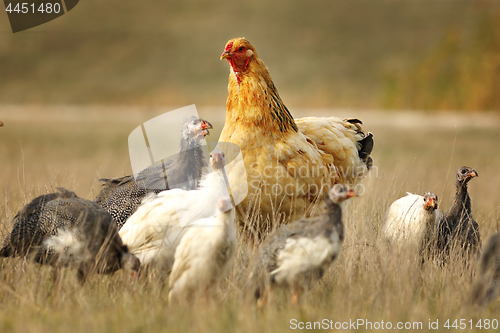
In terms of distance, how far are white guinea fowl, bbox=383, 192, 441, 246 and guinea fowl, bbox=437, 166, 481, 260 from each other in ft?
0.54

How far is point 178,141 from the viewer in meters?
5.57

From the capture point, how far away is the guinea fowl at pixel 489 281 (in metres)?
3.54

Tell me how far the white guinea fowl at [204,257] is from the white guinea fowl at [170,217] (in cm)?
51

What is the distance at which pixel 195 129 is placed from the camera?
529 centimetres

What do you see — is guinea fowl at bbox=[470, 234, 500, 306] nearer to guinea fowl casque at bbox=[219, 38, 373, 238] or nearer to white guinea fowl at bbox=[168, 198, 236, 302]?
guinea fowl casque at bbox=[219, 38, 373, 238]

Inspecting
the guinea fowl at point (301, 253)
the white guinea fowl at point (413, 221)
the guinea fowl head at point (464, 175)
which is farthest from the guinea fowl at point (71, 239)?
the guinea fowl head at point (464, 175)

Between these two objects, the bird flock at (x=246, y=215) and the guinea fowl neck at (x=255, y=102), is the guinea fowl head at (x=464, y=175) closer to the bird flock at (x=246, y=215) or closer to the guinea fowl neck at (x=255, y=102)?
the bird flock at (x=246, y=215)

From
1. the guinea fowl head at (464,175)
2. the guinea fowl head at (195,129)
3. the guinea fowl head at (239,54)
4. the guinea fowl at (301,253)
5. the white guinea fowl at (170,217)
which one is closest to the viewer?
the guinea fowl at (301,253)

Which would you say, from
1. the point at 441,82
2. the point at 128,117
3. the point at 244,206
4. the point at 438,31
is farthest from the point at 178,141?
the point at 438,31

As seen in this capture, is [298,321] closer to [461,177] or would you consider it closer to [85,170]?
[461,177]

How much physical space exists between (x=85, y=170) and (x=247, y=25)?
112 ft

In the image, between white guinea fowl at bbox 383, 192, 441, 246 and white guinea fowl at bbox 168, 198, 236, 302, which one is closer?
white guinea fowl at bbox 168, 198, 236, 302

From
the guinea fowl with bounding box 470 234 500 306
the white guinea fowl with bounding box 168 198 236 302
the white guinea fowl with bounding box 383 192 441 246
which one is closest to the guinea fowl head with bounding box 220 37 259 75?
the white guinea fowl with bounding box 168 198 236 302

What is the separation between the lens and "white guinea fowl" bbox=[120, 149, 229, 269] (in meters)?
4.14
